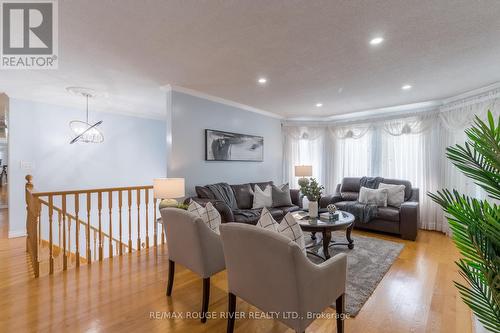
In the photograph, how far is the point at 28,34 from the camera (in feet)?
7.00

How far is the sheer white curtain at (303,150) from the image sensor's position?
5.98 m

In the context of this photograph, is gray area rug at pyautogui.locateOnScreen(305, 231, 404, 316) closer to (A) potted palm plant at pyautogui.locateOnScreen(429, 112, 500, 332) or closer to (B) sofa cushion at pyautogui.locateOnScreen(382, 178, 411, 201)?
(B) sofa cushion at pyautogui.locateOnScreen(382, 178, 411, 201)

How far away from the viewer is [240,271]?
5.26 ft

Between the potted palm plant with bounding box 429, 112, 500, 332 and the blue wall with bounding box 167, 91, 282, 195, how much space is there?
11.1 ft

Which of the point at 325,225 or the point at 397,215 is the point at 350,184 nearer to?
the point at 397,215

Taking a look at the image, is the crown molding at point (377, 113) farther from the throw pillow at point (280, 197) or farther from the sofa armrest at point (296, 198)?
the throw pillow at point (280, 197)

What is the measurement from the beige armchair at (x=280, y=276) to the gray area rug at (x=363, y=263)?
0.72 metres

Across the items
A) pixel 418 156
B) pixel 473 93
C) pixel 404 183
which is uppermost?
pixel 473 93

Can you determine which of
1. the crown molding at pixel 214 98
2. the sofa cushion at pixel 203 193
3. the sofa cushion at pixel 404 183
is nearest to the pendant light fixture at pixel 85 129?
the crown molding at pixel 214 98

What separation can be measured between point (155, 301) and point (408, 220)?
12.9ft

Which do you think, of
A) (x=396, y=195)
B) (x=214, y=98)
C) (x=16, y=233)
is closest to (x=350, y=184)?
(x=396, y=195)

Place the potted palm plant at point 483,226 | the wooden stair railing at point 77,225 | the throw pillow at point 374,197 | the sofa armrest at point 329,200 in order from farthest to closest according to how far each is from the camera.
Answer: the sofa armrest at point 329,200 → the throw pillow at point 374,197 → the wooden stair railing at point 77,225 → the potted palm plant at point 483,226

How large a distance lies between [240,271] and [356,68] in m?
2.76

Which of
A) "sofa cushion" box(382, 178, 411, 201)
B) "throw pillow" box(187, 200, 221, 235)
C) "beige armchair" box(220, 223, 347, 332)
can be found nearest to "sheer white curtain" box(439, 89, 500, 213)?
"sofa cushion" box(382, 178, 411, 201)
